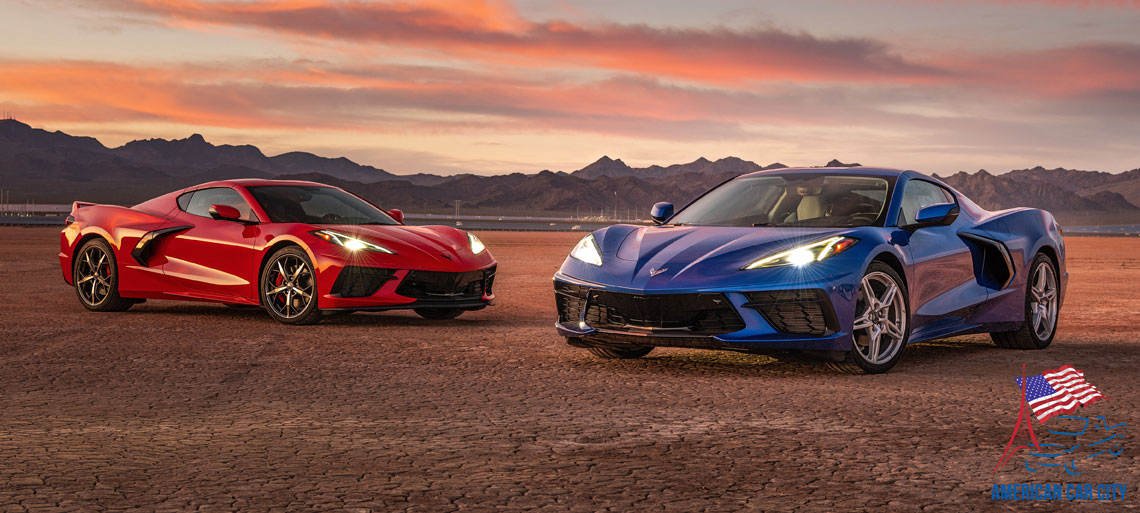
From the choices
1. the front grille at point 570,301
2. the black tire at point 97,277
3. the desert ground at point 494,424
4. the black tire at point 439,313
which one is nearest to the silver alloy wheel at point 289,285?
the desert ground at point 494,424

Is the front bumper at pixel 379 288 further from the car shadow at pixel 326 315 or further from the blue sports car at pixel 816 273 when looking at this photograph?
the blue sports car at pixel 816 273

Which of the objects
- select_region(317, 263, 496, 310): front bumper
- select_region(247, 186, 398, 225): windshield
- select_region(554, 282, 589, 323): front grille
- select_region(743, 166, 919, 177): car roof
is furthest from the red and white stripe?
select_region(247, 186, 398, 225): windshield

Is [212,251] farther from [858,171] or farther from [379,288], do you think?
[858,171]

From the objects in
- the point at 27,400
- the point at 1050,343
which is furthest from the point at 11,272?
the point at 1050,343

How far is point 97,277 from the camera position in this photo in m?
11.4

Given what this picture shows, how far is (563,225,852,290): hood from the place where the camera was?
7.06 m

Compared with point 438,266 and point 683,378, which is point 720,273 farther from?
point 438,266

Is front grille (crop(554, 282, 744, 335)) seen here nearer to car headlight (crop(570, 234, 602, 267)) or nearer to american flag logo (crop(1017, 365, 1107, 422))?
car headlight (crop(570, 234, 602, 267))

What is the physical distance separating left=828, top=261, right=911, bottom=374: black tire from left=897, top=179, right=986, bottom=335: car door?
0.36ft

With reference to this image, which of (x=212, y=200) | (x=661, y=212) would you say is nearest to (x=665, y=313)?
(x=661, y=212)

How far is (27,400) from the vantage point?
614cm

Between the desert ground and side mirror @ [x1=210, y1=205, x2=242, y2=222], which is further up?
side mirror @ [x1=210, y1=205, x2=242, y2=222]

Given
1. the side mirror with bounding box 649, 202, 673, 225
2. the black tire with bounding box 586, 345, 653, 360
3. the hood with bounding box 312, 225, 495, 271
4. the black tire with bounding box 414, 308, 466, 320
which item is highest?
the side mirror with bounding box 649, 202, 673, 225

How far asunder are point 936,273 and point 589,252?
2465 millimetres
